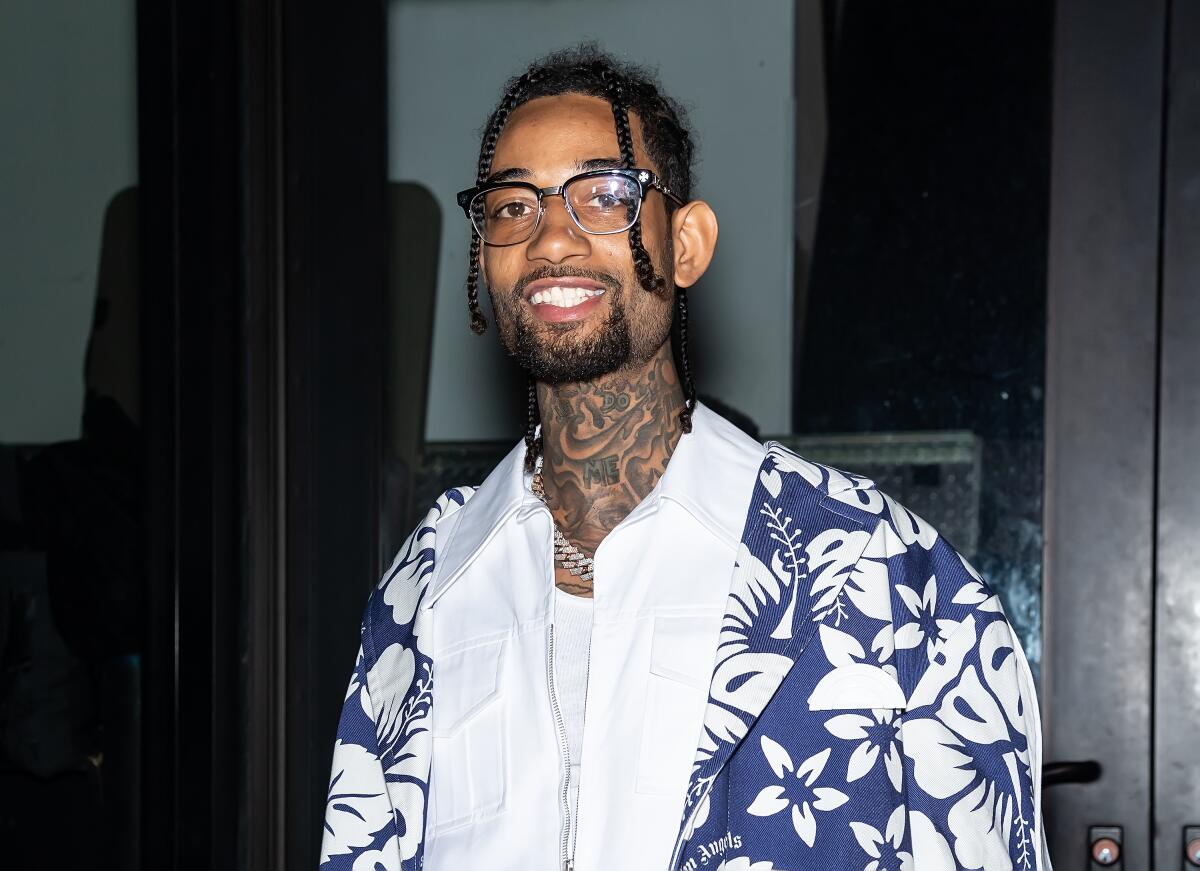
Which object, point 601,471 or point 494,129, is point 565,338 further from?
point 494,129

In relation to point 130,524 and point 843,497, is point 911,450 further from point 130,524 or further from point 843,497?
point 130,524

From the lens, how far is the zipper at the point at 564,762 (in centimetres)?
112

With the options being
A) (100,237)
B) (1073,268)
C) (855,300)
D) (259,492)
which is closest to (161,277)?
(100,237)

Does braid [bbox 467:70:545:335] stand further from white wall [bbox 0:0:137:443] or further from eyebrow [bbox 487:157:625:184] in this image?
white wall [bbox 0:0:137:443]

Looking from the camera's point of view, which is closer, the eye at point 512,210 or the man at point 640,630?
the man at point 640,630

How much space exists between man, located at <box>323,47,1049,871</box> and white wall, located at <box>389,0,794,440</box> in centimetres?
55

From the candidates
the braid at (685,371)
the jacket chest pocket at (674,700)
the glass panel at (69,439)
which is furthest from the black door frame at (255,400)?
the jacket chest pocket at (674,700)

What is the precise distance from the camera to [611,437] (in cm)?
127

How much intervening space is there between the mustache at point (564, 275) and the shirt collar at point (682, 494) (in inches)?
6.5

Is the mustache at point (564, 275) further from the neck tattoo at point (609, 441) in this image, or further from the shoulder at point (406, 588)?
the shoulder at point (406, 588)

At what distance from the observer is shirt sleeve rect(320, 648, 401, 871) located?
4.08 ft

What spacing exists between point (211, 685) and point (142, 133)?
78cm

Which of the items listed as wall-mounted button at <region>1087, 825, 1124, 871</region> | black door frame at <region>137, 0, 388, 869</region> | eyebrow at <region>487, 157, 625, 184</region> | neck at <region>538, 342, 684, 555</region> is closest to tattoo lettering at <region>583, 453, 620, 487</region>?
neck at <region>538, 342, 684, 555</region>

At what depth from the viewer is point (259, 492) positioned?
1923 millimetres
